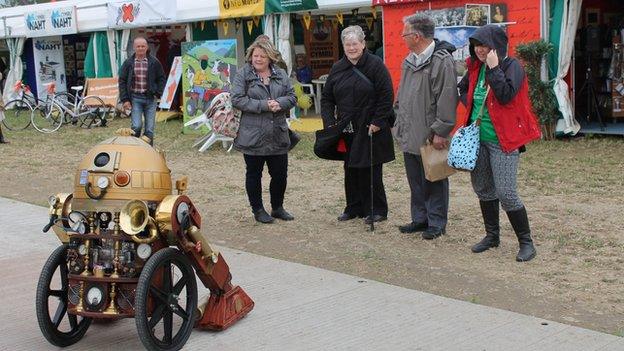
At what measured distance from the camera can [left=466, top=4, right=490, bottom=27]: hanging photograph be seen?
12289 mm

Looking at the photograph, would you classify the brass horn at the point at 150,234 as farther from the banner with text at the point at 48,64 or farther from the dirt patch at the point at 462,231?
the banner with text at the point at 48,64

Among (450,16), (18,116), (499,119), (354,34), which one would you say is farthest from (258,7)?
(499,119)

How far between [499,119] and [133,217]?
2.71 metres

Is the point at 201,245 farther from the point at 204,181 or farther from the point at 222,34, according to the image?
the point at 222,34

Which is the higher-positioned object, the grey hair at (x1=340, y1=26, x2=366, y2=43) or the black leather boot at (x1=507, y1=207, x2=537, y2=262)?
the grey hair at (x1=340, y1=26, x2=366, y2=43)

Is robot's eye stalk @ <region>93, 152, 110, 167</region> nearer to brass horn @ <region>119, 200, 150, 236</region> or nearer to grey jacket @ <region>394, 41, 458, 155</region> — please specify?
brass horn @ <region>119, 200, 150, 236</region>

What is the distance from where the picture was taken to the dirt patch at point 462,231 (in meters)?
5.07

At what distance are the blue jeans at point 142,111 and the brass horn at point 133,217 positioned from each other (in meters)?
7.61

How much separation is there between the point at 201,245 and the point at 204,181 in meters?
5.84

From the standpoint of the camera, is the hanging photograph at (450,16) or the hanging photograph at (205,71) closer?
the hanging photograph at (450,16)

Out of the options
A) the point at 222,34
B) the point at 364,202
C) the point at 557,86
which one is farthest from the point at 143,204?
the point at 222,34

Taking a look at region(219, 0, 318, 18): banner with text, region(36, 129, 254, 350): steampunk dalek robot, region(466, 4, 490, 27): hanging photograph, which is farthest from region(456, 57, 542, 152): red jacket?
region(219, 0, 318, 18): banner with text

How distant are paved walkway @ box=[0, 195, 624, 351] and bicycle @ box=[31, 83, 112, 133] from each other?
41.3 ft

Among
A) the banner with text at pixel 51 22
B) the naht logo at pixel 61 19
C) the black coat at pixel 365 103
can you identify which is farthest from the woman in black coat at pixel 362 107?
the naht logo at pixel 61 19
